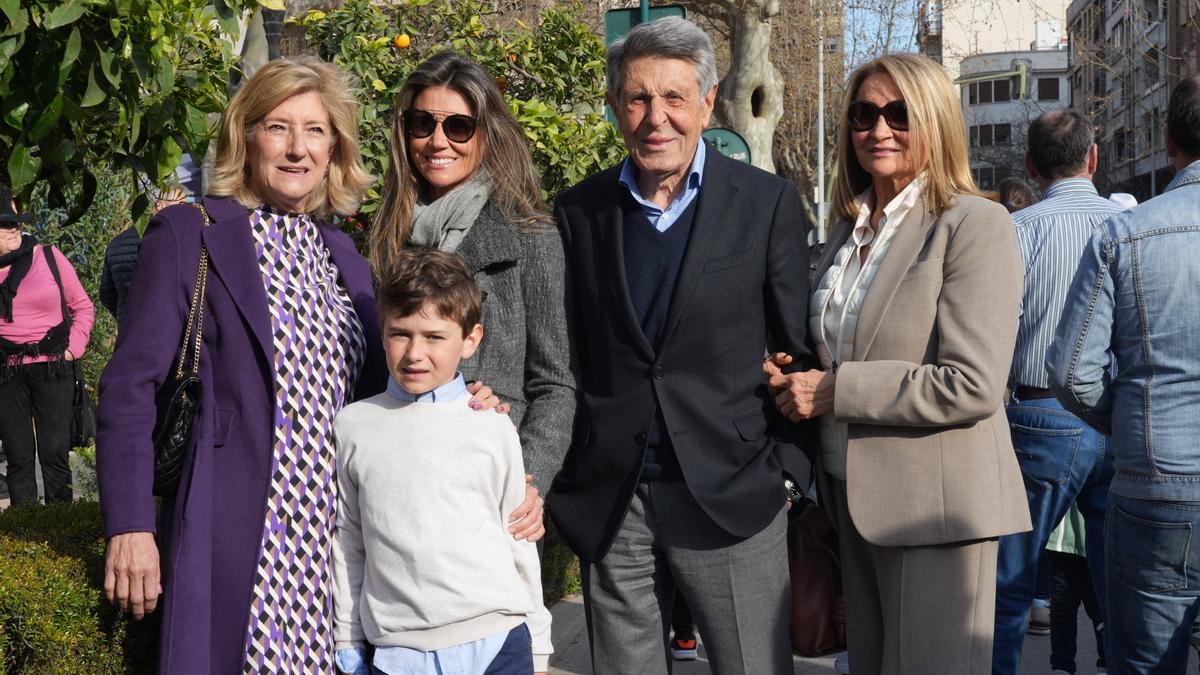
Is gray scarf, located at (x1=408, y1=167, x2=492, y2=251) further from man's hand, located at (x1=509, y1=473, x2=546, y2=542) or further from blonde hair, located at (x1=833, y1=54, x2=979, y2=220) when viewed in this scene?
blonde hair, located at (x1=833, y1=54, x2=979, y2=220)

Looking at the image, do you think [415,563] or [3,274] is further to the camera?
[3,274]

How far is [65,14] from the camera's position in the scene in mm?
2619

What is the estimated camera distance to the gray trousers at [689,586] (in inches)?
123

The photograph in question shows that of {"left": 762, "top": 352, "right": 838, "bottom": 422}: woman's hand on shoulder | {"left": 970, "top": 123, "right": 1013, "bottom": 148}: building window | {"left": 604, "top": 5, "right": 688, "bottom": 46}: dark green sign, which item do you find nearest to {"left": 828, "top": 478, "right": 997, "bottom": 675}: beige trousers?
{"left": 762, "top": 352, "right": 838, "bottom": 422}: woman's hand on shoulder

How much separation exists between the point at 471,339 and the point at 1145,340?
1838 millimetres

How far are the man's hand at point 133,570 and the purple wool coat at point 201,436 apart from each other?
0.04 metres

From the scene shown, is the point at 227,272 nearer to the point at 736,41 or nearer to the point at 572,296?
the point at 572,296

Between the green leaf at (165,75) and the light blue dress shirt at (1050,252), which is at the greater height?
the green leaf at (165,75)

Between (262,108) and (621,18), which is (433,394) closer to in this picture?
(262,108)

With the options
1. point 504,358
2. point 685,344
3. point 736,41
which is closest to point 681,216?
point 685,344

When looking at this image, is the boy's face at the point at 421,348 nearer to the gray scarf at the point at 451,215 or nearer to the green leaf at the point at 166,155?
the gray scarf at the point at 451,215

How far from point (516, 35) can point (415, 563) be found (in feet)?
16.2

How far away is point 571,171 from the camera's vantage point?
6.30 meters

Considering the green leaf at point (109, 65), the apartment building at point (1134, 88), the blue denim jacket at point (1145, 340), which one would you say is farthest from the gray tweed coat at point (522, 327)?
the apartment building at point (1134, 88)
